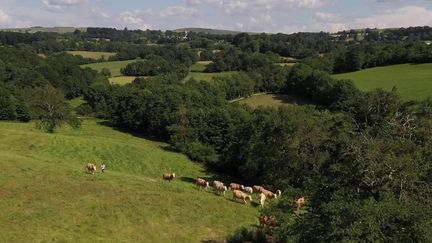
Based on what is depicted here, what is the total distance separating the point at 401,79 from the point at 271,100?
1392 inches

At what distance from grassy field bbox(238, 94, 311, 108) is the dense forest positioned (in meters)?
3.52

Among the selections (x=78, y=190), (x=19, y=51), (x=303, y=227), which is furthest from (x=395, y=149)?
(x=19, y=51)

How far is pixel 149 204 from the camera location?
37062 millimetres

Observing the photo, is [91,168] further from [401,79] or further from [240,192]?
[401,79]

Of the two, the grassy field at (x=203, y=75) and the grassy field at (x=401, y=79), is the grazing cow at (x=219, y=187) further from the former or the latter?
the grassy field at (x=203, y=75)

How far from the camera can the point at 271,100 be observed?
139 m

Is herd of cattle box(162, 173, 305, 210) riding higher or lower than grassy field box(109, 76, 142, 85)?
higher

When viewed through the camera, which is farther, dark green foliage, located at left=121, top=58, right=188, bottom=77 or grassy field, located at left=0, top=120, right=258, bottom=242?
dark green foliage, located at left=121, top=58, right=188, bottom=77

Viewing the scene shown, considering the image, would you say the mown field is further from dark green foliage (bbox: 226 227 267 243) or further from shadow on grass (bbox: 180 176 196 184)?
dark green foliage (bbox: 226 227 267 243)

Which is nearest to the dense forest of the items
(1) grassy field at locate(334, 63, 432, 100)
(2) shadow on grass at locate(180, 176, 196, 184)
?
(1) grassy field at locate(334, 63, 432, 100)

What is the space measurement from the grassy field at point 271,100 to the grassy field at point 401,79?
16.2 meters

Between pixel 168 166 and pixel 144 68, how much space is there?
123646mm

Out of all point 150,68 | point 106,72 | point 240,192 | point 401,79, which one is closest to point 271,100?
point 401,79

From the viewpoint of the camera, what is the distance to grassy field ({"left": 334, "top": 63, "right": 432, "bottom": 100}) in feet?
354
